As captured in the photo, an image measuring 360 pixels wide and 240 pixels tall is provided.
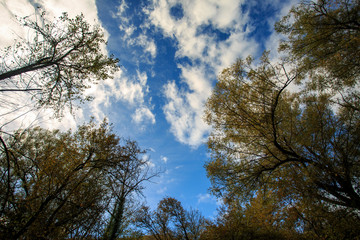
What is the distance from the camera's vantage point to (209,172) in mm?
6879

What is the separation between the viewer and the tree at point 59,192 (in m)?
3.41

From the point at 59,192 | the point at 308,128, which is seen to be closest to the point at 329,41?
the point at 308,128

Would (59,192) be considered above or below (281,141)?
below

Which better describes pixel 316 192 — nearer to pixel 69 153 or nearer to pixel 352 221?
pixel 352 221

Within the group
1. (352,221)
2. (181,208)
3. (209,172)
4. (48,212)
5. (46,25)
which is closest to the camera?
(48,212)

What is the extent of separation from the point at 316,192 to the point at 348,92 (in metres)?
4.43

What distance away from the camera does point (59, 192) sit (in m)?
4.11

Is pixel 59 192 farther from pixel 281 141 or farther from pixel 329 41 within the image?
pixel 329 41

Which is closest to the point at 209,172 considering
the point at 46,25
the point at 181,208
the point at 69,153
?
the point at 69,153

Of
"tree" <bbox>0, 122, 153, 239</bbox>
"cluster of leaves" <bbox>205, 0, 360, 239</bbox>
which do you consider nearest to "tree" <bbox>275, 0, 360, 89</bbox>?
"cluster of leaves" <bbox>205, 0, 360, 239</bbox>

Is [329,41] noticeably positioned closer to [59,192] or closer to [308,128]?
[308,128]

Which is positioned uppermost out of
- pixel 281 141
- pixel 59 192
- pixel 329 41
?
pixel 329 41

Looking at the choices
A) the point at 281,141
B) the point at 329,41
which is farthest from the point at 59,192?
the point at 329,41

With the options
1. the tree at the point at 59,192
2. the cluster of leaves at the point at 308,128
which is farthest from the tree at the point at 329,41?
the tree at the point at 59,192
